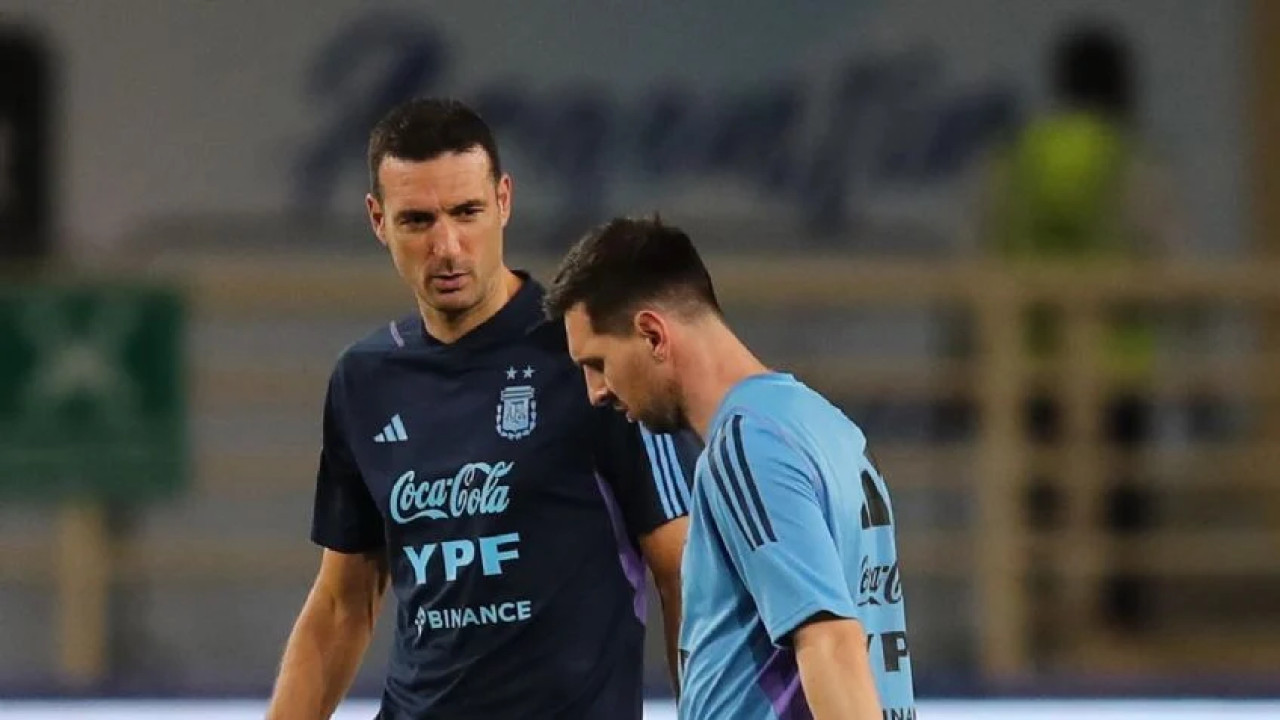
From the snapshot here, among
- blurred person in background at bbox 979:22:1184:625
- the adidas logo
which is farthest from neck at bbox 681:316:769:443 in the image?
blurred person in background at bbox 979:22:1184:625

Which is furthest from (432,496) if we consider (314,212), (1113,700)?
(314,212)

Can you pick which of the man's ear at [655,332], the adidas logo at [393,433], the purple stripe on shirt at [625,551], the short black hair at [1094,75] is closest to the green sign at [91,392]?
the short black hair at [1094,75]

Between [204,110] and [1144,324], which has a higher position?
[204,110]

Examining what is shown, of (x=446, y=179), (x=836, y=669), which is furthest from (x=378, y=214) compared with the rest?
(x=836, y=669)

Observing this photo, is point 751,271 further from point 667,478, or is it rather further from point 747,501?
point 747,501

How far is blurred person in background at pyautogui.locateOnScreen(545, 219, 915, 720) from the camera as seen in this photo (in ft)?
10.7

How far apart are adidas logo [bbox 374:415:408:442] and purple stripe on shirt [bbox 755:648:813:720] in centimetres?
94

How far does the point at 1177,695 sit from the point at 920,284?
9.06ft

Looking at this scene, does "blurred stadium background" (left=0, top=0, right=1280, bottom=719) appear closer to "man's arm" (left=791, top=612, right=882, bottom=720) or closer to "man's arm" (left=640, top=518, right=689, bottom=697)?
"man's arm" (left=640, top=518, right=689, bottom=697)

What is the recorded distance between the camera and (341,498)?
169 inches

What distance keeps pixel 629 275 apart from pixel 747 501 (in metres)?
0.40

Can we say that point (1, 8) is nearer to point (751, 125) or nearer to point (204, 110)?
point (204, 110)

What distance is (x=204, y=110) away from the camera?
33.9 ft

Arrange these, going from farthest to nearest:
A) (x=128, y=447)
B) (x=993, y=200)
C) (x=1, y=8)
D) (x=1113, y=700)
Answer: (x=1, y=8) → (x=993, y=200) → (x=128, y=447) → (x=1113, y=700)
